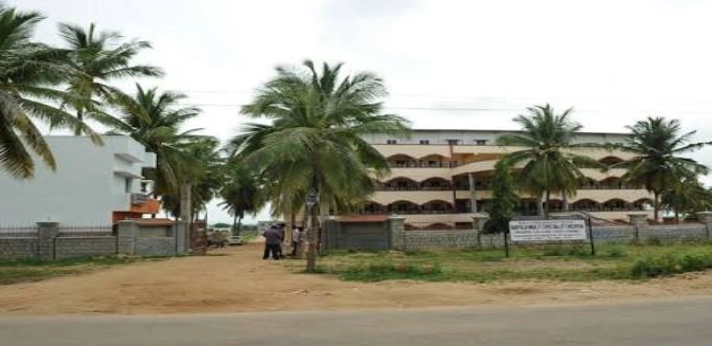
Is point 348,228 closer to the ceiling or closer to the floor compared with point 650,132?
closer to the floor

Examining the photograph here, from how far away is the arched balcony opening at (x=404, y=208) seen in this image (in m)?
62.7

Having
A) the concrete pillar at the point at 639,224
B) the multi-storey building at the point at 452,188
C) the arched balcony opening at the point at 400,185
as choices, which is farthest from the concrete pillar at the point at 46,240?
the arched balcony opening at the point at 400,185

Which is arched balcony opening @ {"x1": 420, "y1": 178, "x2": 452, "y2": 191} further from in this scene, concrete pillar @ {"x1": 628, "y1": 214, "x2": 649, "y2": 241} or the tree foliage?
the tree foliage

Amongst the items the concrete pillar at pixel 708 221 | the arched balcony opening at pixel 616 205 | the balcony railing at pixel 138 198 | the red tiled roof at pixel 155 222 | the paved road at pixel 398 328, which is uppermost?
the balcony railing at pixel 138 198

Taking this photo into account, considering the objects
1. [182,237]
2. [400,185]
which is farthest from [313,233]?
[400,185]

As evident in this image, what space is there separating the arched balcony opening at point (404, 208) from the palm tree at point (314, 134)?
37.6m

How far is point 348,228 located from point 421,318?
25.0 meters

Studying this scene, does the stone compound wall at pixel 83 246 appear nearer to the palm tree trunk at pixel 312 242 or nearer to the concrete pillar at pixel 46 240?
the concrete pillar at pixel 46 240

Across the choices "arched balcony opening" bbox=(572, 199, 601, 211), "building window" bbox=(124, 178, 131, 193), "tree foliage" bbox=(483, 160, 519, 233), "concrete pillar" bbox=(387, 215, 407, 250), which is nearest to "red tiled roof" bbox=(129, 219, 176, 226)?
"building window" bbox=(124, 178, 131, 193)

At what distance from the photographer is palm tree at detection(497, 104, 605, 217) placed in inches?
1793

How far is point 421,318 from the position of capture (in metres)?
10.9

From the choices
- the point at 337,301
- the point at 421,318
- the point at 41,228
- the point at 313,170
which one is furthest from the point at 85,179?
the point at 421,318

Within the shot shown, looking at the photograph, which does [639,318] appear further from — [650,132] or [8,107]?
[650,132]

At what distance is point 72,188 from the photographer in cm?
3756
